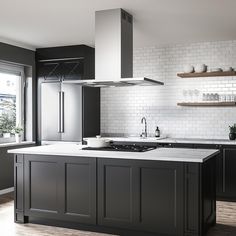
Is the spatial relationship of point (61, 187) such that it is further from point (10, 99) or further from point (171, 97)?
point (171, 97)

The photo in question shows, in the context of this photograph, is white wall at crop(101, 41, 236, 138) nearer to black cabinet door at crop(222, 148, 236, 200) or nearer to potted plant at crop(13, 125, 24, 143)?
black cabinet door at crop(222, 148, 236, 200)

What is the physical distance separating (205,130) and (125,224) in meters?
3.34

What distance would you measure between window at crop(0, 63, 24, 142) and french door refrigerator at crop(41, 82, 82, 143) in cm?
45

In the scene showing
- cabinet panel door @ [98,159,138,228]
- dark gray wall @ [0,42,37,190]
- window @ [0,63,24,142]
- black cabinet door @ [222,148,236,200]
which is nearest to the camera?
cabinet panel door @ [98,159,138,228]

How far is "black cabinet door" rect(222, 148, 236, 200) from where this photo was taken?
248 inches

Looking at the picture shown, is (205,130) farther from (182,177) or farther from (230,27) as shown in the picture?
(182,177)

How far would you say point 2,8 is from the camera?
499 centimetres

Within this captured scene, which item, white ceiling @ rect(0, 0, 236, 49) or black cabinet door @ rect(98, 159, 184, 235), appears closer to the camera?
black cabinet door @ rect(98, 159, 184, 235)

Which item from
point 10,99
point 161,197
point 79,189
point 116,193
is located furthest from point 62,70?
point 161,197

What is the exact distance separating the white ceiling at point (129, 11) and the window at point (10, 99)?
60 cm

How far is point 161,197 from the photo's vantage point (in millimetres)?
4199

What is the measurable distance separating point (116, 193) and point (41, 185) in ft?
3.36

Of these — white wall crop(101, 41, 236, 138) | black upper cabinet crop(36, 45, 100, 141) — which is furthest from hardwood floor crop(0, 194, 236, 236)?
black upper cabinet crop(36, 45, 100, 141)

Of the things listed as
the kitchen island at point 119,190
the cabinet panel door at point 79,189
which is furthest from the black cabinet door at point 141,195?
the cabinet panel door at point 79,189
